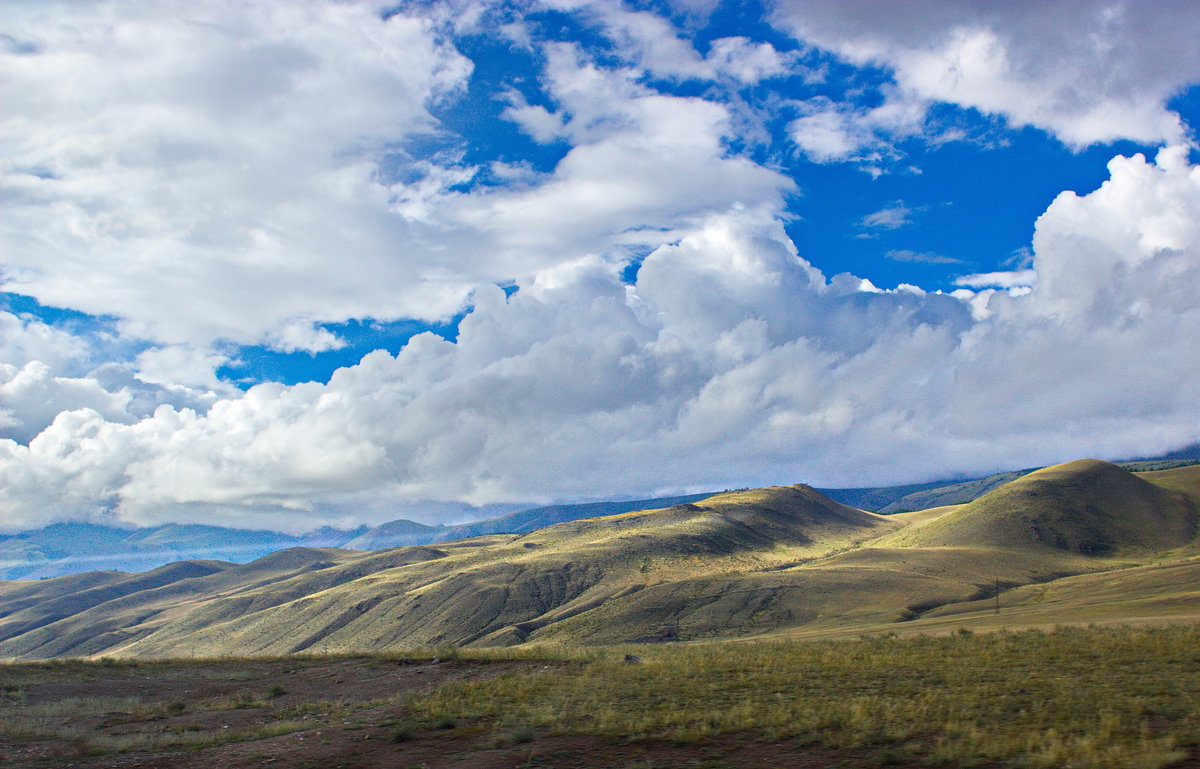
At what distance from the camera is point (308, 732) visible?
22422 millimetres

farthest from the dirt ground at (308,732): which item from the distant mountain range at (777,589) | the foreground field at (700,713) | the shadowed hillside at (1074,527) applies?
the shadowed hillside at (1074,527)

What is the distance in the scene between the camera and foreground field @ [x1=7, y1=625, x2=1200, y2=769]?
53.4 feet

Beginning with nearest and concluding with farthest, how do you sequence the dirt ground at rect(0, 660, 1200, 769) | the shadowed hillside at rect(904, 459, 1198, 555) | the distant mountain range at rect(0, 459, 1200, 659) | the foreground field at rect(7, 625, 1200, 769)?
the foreground field at rect(7, 625, 1200, 769) < the dirt ground at rect(0, 660, 1200, 769) < the distant mountain range at rect(0, 459, 1200, 659) < the shadowed hillside at rect(904, 459, 1198, 555)

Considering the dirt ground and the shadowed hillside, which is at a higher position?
the dirt ground

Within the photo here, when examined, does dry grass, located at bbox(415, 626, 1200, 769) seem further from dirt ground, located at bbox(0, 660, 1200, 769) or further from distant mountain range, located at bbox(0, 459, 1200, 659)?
distant mountain range, located at bbox(0, 459, 1200, 659)

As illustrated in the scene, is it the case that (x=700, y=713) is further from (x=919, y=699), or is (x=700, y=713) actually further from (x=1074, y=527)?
(x=1074, y=527)

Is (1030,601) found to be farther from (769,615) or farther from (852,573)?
(852,573)

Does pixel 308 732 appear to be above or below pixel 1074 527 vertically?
above

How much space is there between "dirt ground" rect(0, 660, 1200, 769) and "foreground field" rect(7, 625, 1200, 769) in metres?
0.11

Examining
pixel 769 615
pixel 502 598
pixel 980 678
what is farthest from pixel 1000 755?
pixel 502 598

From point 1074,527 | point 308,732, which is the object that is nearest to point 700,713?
point 308,732

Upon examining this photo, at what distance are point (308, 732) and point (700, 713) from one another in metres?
11.9

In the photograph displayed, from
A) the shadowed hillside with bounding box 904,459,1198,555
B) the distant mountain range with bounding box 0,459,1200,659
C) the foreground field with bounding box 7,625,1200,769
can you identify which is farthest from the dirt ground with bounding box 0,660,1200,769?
the shadowed hillside with bounding box 904,459,1198,555

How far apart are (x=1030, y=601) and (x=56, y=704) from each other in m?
95.1
